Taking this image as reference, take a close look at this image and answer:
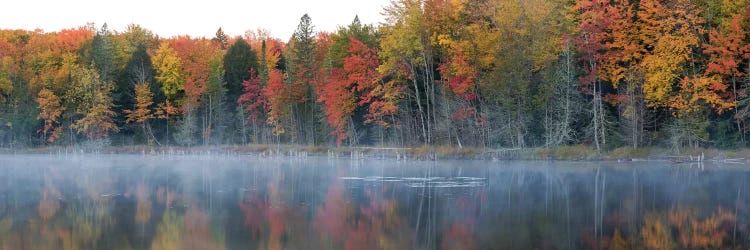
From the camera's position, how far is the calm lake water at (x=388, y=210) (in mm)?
16922

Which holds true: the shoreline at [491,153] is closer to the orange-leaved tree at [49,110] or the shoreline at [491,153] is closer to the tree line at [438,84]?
the tree line at [438,84]

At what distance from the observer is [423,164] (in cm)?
4472

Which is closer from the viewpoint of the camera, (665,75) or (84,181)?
(84,181)

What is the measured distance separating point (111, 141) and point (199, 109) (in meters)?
8.44

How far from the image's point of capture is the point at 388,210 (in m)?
22.2

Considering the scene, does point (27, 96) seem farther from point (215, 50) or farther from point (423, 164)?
point (423, 164)

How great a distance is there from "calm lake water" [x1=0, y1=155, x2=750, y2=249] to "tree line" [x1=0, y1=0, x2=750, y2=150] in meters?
9.07

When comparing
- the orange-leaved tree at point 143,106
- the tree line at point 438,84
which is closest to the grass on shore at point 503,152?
the tree line at point 438,84

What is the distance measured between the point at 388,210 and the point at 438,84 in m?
31.7

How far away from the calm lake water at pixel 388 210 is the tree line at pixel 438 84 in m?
9.07

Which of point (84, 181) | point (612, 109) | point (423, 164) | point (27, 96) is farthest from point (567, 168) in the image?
Result: point (27, 96)

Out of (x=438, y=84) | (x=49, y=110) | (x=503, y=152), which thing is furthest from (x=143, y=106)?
(x=503, y=152)

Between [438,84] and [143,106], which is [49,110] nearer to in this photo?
[143,106]

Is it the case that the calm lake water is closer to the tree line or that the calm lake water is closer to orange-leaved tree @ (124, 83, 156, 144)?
the tree line
